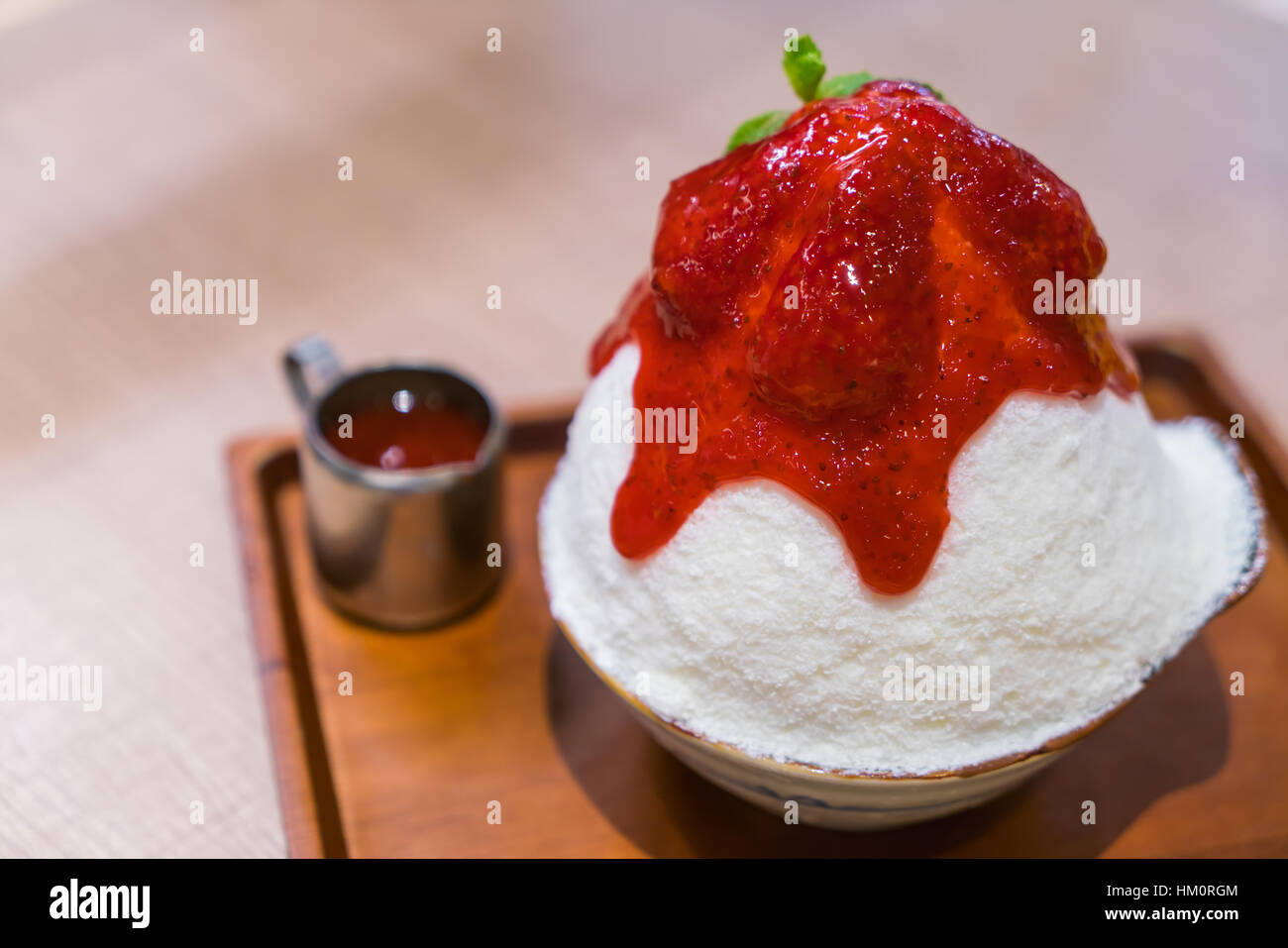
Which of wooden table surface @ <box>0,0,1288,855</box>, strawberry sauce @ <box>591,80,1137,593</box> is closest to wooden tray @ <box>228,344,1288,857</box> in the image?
wooden table surface @ <box>0,0,1288,855</box>

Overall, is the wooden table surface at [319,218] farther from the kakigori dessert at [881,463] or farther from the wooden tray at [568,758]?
the kakigori dessert at [881,463]

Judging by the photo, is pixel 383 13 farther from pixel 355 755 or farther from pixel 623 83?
pixel 355 755

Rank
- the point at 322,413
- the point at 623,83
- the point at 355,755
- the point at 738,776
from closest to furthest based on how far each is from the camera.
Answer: the point at 738,776 < the point at 355,755 < the point at 322,413 < the point at 623,83

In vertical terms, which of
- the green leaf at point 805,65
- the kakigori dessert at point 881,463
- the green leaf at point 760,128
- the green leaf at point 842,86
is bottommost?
the kakigori dessert at point 881,463

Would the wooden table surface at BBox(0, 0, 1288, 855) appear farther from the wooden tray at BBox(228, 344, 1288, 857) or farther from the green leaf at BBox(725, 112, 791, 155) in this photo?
the green leaf at BBox(725, 112, 791, 155)

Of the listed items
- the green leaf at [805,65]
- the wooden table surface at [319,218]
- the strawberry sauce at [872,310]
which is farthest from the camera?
the wooden table surface at [319,218]

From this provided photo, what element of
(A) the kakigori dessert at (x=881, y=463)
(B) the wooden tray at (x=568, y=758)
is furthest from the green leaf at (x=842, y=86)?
(B) the wooden tray at (x=568, y=758)
